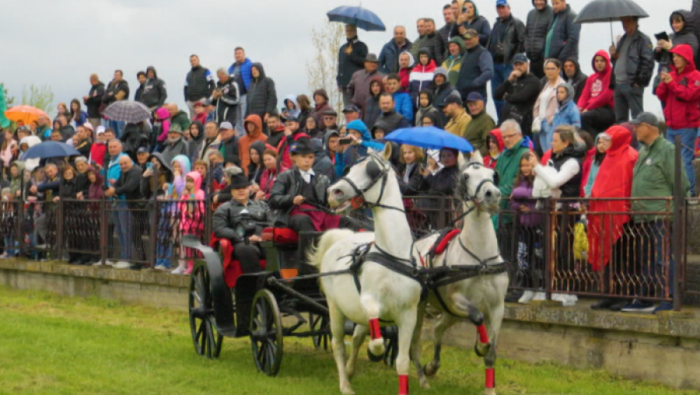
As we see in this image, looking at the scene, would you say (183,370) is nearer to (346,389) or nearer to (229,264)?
(229,264)

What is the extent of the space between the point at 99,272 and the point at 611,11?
9.97 metres

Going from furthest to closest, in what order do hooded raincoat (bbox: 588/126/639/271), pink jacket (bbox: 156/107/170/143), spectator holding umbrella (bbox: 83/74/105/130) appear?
spectator holding umbrella (bbox: 83/74/105/130), pink jacket (bbox: 156/107/170/143), hooded raincoat (bbox: 588/126/639/271)

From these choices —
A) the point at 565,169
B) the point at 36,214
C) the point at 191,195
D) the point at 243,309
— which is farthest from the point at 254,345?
the point at 36,214

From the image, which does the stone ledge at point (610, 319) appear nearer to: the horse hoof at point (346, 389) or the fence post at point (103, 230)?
the horse hoof at point (346, 389)

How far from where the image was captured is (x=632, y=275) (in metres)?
11.3

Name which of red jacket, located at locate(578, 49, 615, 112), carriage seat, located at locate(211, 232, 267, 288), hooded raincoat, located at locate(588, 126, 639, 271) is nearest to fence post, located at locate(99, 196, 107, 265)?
carriage seat, located at locate(211, 232, 267, 288)

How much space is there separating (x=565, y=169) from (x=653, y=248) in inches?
62.8

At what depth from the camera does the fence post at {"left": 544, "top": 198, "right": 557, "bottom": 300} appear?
1205cm

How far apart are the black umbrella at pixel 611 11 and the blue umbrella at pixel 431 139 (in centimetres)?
300

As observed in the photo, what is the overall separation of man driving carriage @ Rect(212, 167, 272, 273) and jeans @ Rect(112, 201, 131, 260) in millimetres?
6497

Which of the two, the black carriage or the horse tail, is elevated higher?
the horse tail

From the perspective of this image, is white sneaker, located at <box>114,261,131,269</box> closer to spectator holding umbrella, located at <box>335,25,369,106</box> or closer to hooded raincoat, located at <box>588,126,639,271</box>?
spectator holding umbrella, located at <box>335,25,369,106</box>

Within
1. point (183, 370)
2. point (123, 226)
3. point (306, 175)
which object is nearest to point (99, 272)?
point (123, 226)

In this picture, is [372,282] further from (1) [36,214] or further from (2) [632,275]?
(1) [36,214]
